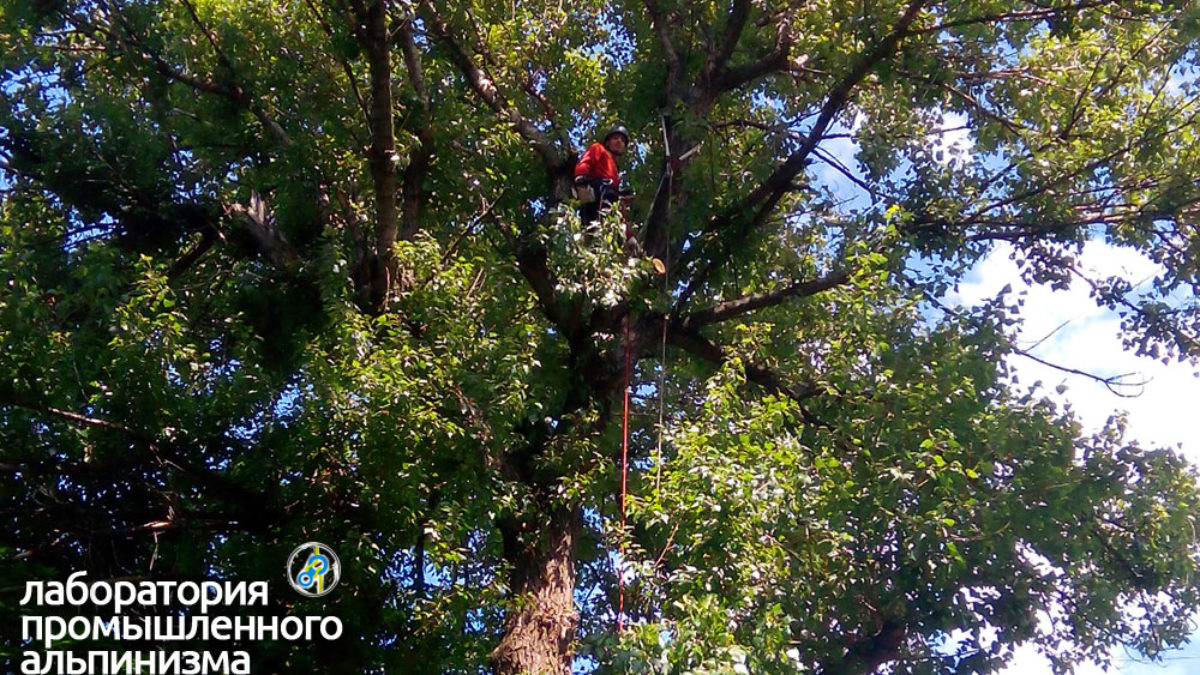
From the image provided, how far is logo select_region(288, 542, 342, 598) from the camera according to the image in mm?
6637

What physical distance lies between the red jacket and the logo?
3.23m

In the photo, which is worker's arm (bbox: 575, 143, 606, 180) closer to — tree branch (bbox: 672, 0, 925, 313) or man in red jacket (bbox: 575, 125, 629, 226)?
man in red jacket (bbox: 575, 125, 629, 226)

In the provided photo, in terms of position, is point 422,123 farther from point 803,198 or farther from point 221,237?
point 803,198

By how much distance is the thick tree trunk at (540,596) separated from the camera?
6820mm

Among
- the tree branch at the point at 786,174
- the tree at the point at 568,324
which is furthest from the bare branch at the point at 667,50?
the tree branch at the point at 786,174

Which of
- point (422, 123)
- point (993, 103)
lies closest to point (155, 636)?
point (422, 123)

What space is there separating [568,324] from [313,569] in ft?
8.75

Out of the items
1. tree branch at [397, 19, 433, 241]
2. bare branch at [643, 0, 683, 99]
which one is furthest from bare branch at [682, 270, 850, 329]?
tree branch at [397, 19, 433, 241]

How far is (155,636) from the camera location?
648 centimetres

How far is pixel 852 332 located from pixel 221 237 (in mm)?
4648

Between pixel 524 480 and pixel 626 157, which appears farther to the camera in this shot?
pixel 626 157

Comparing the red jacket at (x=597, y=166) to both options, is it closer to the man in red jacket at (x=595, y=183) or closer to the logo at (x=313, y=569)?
the man in red jacket at (x=595, y=183)

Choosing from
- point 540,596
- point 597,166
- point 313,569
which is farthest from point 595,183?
point 313,569

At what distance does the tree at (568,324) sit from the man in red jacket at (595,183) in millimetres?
374
